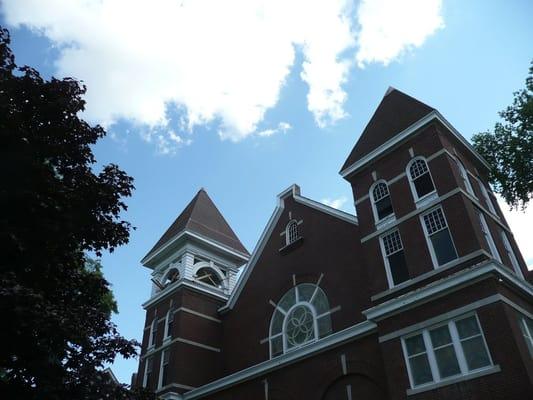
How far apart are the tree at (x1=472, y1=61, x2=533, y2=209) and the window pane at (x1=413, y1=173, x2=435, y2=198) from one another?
1096 cm

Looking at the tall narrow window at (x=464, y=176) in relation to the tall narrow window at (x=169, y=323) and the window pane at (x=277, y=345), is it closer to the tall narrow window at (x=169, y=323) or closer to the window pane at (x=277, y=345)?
the window pane at (x=277, y=345)

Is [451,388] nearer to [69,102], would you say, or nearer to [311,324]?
[311,324]

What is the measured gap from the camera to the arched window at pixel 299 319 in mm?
21219

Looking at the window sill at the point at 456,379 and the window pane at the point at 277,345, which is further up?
the window pane at the point at 277,345

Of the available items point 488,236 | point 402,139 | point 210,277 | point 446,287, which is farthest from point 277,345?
point 402,139

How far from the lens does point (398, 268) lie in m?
17.5

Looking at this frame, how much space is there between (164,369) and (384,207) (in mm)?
16157

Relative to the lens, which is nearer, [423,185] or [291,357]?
[423,185]

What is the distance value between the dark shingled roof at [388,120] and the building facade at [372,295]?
0.06 meters

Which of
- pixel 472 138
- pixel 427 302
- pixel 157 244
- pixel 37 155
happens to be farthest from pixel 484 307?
pixel 157 244

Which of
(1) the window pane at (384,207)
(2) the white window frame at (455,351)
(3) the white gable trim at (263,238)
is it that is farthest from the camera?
(3) the white gable trim at (263,238)

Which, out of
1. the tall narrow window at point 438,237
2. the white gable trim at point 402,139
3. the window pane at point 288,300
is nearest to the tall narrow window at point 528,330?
the tall narrow window at point 438,237

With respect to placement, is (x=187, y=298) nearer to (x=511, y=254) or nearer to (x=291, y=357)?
(x=291, y=357)

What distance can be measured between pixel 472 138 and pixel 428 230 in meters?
16.5
